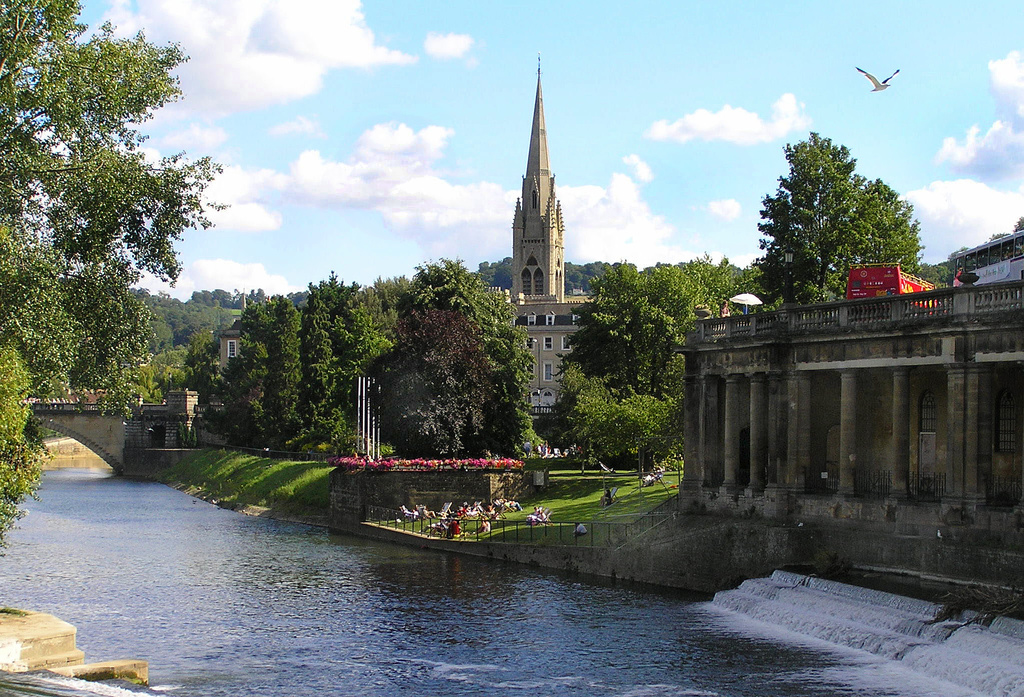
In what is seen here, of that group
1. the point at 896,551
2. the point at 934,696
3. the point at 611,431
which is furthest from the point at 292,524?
the point at 934,696

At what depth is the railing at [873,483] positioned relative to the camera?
38281mm

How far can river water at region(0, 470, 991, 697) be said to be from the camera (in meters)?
28.6

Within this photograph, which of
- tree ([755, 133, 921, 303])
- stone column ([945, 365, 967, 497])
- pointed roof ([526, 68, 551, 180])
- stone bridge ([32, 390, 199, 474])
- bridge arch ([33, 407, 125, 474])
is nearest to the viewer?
stone column ([945, 365, 967, 497])

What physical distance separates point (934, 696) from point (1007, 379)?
12.5 meters

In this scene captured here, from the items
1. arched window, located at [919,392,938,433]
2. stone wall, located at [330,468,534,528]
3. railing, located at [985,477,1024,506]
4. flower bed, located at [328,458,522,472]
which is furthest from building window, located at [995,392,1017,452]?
flower bed, located at [328,458,522,472]

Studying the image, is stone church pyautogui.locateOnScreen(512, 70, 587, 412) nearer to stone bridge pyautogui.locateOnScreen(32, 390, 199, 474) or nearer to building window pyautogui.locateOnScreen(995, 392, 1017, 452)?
stone bridge pyautogui.locateOnScreen(32, 390, 199, 474)

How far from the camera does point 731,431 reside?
1727 inches

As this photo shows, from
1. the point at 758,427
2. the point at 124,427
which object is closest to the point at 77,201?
the point at 758,427

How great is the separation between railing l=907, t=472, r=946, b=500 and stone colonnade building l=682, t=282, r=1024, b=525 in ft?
0.17

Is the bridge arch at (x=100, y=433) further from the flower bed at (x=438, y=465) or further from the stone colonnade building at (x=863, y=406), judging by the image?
the stone colonnade building at (x=863, y=406)

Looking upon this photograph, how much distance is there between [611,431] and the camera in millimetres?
66188

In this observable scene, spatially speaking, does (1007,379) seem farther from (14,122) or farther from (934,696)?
(14,122)

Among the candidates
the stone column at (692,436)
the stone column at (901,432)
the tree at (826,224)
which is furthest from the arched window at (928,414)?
the tree at (826,224)

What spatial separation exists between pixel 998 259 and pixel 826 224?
30.7 ft
